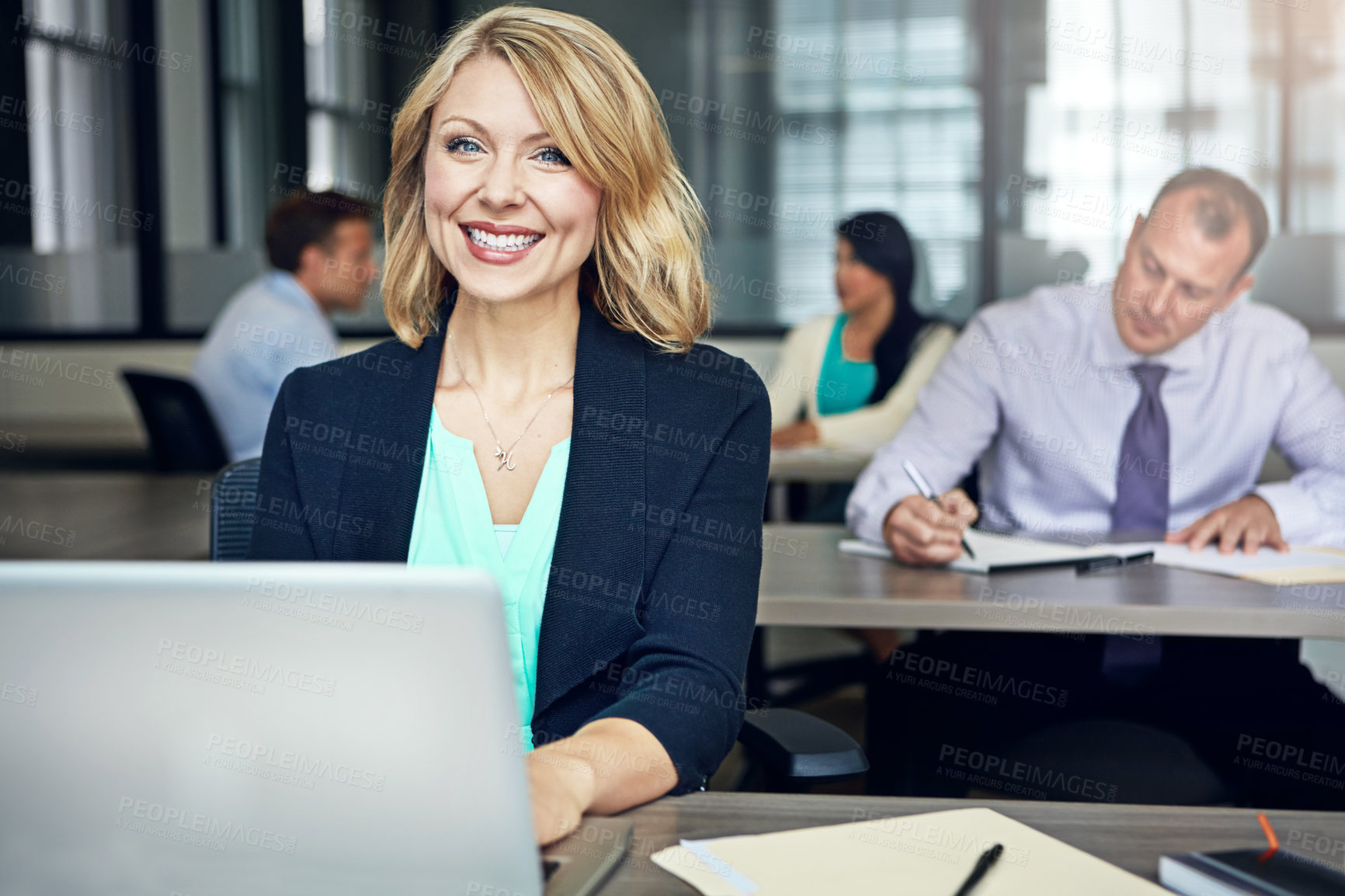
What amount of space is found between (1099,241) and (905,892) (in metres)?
4.59

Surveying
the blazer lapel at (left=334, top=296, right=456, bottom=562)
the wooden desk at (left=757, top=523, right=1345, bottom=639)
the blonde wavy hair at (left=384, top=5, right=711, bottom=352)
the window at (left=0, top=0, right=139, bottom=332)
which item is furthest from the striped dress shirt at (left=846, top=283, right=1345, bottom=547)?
the window at (left=0, top=0, right=139, bottom=332)

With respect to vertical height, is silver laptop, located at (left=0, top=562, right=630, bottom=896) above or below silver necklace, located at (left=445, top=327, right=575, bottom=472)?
below

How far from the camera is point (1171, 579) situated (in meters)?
1.71

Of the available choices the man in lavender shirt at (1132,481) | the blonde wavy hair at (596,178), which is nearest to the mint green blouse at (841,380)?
the man in lavender shirt at (1132,481)

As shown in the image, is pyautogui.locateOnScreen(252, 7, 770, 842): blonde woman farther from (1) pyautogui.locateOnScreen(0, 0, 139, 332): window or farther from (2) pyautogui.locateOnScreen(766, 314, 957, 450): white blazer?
(1) pyautogui.locateOnScreen(0, 0, 139, 332): window

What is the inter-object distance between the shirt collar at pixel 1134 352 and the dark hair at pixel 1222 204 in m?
0.15

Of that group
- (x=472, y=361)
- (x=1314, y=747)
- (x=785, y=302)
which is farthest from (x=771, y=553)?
(x=785, y=302)

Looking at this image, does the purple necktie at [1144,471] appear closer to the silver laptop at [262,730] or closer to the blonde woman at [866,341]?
the blonde woman at [866,341]

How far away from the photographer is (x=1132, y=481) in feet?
6.95

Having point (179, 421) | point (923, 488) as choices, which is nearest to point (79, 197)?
point (179, 421)

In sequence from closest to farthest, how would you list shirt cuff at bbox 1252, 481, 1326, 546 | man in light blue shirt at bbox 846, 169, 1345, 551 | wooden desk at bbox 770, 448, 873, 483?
1. shirt cuff at bbox 1252, 481, 1326, 546
2. man in light blue shirt at bbox 846, 169, 1345, 551
3. wooden desk at bbox 770, 448, 873, 483

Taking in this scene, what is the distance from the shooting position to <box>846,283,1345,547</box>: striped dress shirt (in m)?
2.17

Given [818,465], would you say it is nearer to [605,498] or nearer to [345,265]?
[345,265]

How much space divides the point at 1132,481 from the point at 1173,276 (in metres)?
0.37
